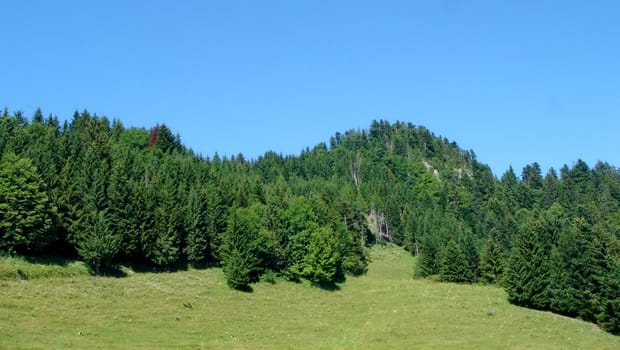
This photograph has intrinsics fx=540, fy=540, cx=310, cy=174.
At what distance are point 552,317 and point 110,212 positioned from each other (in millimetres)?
60877

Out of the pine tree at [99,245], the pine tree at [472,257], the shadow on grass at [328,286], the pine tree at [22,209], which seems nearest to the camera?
the pine tree at [22,209]

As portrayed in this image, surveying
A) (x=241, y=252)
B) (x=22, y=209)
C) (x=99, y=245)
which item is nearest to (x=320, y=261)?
(x=241, y=252)

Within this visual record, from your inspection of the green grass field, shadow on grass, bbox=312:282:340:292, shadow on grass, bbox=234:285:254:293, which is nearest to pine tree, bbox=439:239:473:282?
the green grass field

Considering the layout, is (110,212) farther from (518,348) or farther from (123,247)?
(518,348)

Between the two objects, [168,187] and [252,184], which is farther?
[252,184]

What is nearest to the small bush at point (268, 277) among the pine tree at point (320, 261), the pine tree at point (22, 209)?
the pine tree at point (320, 261)

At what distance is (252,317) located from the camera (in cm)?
5700

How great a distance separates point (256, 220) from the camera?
283 ft

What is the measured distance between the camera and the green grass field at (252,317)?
43.0m

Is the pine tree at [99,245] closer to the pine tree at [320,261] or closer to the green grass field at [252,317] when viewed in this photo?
the green grass field at [252,317]

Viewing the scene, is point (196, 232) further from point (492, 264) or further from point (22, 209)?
point (492, 264)

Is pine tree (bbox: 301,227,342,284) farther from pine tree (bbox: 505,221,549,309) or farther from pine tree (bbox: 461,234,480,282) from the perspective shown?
pine tree (bbox: 461,234,480,282)

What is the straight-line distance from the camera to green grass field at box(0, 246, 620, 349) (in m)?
43.0

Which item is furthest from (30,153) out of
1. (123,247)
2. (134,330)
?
(134,330)
